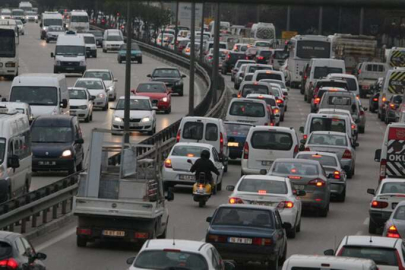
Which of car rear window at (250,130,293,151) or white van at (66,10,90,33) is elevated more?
car rear window at (250,130,293,151)

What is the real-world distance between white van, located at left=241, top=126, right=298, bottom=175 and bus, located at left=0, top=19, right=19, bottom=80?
35.6 m

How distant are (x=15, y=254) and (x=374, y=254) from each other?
15.6 ft

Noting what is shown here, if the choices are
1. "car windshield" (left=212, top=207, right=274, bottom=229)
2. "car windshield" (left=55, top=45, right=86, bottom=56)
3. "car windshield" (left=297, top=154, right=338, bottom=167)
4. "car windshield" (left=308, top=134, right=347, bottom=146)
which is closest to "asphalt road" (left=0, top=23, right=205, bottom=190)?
"car windshield" (left=55, top=45, right=86, bottom=56)

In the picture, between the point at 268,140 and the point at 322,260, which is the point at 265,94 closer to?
the point at 268,140

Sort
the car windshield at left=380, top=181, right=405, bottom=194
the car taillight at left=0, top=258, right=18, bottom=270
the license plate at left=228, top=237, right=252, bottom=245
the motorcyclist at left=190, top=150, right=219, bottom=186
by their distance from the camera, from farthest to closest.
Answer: the motorcyclist at left=190, top=150, right=219, bottom=186 < the car windshield at left=380, top=181, right=405, bottom=194 < the license plate at left=228, top=237, right=252, bottom=245 < the car taillight at left=0, top=258, right=18, bottom=270

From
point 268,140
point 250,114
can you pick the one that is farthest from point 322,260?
point 250,114

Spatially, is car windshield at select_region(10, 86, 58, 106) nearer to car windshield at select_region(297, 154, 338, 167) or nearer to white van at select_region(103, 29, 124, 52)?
car windshield at select_region(297, 154, 338, 167)

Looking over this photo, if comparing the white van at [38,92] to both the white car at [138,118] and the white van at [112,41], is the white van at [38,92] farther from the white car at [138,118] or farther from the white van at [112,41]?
the white van at [112,41]

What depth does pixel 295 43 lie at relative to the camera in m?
79.9

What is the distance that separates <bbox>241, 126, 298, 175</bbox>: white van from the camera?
117 feet

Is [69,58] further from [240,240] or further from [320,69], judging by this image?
[240,240]

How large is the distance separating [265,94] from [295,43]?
24191 mm

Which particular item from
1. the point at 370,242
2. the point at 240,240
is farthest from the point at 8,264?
the point at 240,240

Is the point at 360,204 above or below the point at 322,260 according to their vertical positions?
below
